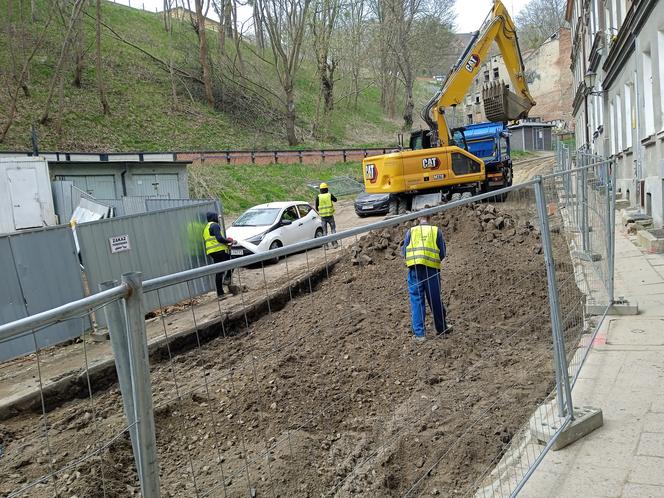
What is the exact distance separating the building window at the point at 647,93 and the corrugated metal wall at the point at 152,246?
→ 32.3ft

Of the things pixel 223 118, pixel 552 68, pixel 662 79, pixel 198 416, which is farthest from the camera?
pixel 552 68

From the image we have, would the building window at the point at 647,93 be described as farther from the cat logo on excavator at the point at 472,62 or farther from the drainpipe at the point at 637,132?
the cat logo on excavator at the point at 472,62

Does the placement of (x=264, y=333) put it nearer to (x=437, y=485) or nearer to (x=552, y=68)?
(x=437, y=485)

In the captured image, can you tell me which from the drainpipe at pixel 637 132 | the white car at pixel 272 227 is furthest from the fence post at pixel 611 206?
the white car at pixel 272 227

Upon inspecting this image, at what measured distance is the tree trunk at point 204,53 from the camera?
3588 centimetres

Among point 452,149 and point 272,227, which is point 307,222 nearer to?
point 272,227

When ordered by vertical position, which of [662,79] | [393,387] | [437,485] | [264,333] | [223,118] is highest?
[223,118]

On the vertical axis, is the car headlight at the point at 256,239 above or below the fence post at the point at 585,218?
below

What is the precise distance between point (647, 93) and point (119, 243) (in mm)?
11814

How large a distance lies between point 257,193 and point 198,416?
2378 centimetres

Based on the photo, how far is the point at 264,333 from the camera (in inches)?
128

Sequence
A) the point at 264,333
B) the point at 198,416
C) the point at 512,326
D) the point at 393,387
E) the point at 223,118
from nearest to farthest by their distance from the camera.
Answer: the point at 264,333
the point at 198,416
the point at 393,387
the point at 512,326
the point at 223,118

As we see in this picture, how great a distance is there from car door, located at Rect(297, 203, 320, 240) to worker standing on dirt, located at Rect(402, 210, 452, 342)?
383 inches

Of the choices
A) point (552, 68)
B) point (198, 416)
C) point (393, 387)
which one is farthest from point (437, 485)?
point (552, 68)
